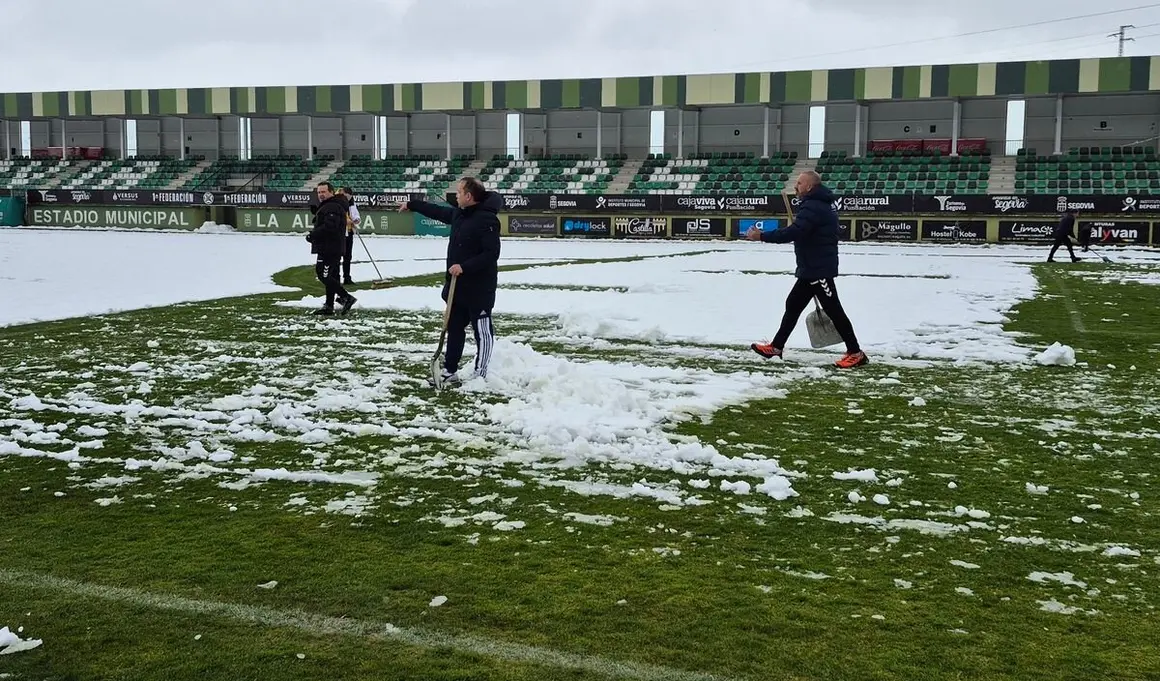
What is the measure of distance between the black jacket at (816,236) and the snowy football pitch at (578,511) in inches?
36.2

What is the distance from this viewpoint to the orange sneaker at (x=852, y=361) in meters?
9.59

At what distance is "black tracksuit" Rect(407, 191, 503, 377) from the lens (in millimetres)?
8352

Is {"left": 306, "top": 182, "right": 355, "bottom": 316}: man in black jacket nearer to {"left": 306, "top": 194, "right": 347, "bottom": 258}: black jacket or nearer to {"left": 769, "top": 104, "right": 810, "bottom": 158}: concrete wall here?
{"left": 306, "top": 194, "right": 347, "bottom": 258}: black jacket

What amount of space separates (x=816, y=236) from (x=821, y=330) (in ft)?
2.98

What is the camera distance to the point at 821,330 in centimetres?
1012

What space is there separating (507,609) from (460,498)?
1.51m

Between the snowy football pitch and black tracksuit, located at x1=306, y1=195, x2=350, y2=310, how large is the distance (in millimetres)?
2509

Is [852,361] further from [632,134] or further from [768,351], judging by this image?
[632,134]

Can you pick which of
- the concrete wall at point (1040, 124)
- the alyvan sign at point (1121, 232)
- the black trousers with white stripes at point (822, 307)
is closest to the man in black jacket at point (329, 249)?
the black trousers with white stripes at point (822, 307)

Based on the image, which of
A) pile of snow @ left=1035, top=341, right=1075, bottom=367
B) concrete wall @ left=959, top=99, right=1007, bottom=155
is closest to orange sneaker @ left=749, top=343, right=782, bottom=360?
pile of snow @ left=1035, top=341, right=1075, bottom=367

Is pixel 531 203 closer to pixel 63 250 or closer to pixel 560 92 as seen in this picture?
pixel 560 92

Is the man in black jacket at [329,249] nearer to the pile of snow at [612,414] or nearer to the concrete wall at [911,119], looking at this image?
the pile of snow at [612,414]

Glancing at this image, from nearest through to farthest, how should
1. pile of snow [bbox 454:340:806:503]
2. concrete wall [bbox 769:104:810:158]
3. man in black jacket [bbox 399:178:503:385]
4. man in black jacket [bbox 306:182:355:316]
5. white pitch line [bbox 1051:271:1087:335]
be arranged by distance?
pile of snow [bbox 454:340:806:503]
man in black jacket [bbox 399:178:503:385]
white pitch line [bbox 1051:271:1087:335]
man in black jacket [bbox 306:182:355:316]
concrete wall [bbox 769:104:810:158]

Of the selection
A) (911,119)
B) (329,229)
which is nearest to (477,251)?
(329,229)
